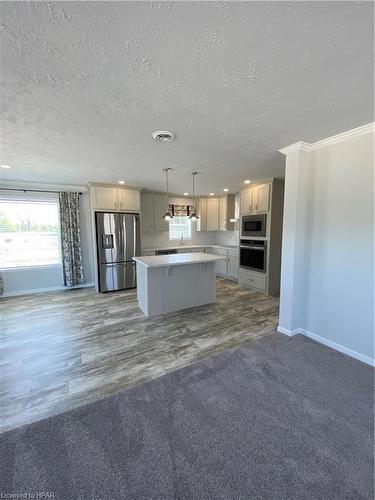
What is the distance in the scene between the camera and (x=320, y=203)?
270 cm

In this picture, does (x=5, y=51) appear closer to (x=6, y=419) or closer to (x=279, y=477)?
(x=6, y=419)

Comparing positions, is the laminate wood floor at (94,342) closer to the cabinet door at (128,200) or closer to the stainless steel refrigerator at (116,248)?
the stainless steel refrigerator at (116,248)

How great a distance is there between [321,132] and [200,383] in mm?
2973

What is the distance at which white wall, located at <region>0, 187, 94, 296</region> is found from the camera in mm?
4688

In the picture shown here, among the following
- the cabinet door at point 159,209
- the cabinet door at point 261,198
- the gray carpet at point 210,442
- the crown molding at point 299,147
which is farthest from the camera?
the cabinet door at point 159,209

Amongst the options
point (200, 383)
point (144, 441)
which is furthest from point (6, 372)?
point (200, 383)

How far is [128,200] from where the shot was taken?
5191 millimetres

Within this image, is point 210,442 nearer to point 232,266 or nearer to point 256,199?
point 256,199

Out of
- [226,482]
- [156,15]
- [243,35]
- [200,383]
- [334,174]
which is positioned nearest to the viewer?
[156,15]

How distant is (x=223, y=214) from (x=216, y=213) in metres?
0.27

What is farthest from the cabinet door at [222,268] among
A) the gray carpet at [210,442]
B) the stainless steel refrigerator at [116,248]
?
the gray carpet at [210,442]

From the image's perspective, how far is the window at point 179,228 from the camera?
22.4 ft

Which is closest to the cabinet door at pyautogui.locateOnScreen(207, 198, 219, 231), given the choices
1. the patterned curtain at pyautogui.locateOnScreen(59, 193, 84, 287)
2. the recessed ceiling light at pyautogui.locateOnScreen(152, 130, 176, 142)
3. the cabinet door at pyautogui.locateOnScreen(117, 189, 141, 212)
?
the cabinet door at pyautogui.locateOnScreen(117, 189, 141, 212)

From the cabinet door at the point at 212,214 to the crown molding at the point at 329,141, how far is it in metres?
3.77
